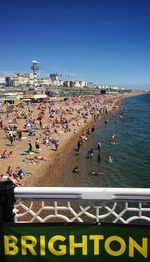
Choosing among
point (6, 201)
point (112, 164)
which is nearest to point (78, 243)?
point (6, 201)

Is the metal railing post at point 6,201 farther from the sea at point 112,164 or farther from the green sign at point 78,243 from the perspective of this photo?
the sea at point 112,164

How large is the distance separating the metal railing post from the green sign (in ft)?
0.78

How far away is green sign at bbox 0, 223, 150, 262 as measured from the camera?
9.57 ft

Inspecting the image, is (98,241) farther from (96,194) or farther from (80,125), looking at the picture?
(80,125)

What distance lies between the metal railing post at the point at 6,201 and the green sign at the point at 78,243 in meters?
0.24

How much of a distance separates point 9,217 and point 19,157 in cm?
2850

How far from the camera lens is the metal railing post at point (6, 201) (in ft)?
10.3

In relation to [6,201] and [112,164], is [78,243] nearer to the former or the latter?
[6,201]

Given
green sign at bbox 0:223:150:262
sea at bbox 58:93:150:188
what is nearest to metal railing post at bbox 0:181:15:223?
green sign at bbox 0:223:150:262

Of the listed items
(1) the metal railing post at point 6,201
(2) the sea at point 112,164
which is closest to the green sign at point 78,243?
(1) the metal railing post at point 6,201

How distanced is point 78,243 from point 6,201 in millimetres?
818

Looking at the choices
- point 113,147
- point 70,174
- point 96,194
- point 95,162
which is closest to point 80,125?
point 113,147

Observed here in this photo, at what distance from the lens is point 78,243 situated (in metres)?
2.96

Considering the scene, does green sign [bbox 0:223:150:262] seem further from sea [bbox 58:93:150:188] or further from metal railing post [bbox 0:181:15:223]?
sea [bbox 58:93:150:188]
